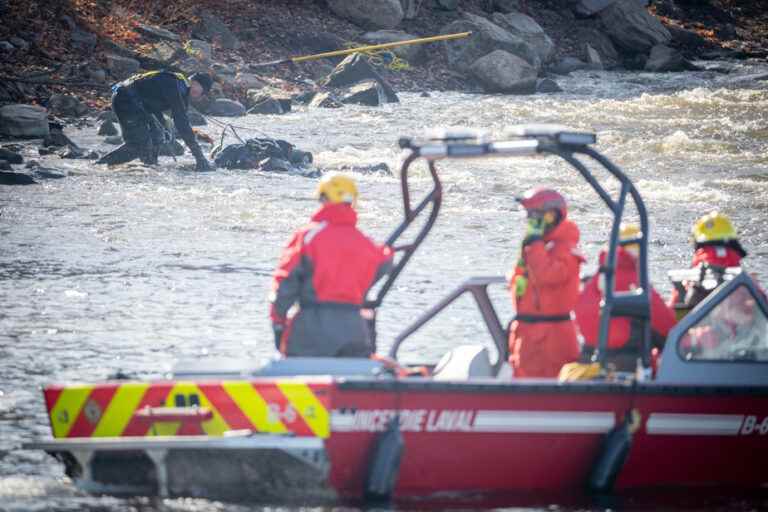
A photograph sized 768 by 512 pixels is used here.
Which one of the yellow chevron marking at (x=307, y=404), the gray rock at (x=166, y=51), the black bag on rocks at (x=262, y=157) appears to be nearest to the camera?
the yellow chevron marking at (x=307, y=404)

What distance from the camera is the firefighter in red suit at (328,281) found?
8.58m

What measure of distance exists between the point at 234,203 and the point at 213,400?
11739 mm

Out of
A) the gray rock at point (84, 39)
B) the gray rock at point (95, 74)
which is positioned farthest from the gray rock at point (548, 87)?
the gray rock at point (95, 74)

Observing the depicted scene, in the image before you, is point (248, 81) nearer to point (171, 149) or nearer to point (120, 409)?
point (171, 149)

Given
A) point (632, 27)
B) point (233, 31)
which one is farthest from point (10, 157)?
point (632, 27)

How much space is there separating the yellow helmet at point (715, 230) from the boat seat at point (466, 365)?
1756 mm

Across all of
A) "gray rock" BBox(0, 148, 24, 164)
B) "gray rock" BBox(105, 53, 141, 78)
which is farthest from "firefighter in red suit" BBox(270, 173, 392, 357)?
"gray rock" BBox(105, 53, 141, 78)

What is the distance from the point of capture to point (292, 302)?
863 centimetres

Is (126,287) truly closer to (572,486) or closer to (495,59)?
(572,486)

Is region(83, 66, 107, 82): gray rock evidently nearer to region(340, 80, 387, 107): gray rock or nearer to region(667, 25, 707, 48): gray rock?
region(340, 80, 387, 107): gray rock

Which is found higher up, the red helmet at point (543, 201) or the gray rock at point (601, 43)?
the red helmet at point (543, 201)

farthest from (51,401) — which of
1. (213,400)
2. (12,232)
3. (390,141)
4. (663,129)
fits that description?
(663,129)

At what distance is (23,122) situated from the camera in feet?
79.6

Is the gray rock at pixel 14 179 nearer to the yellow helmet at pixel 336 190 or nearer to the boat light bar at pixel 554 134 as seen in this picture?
the yellow helmet at pixel 336 190
